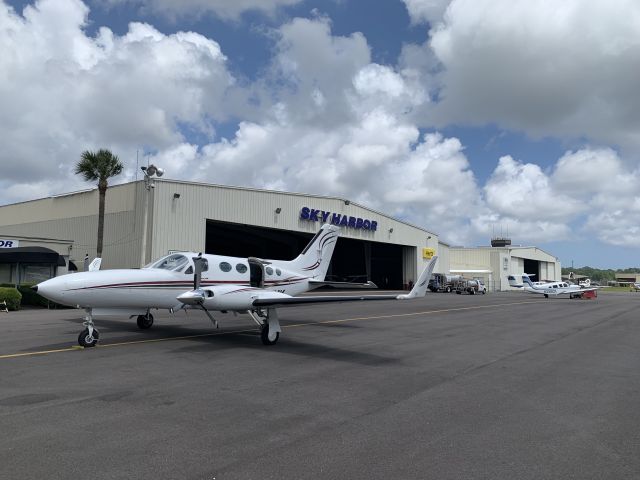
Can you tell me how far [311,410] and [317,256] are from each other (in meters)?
13.9

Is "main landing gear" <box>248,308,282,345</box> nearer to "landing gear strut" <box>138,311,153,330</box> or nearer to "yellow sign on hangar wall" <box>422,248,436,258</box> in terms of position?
"landing gear strut" <box>138,311,153,330</box>

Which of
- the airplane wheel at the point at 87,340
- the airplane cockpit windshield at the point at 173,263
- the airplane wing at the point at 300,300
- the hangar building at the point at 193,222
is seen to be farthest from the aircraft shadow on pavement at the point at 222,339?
the hangar building at the point at 193,222

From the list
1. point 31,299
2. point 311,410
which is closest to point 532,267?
point 31,299

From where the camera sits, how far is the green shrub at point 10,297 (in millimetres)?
23625

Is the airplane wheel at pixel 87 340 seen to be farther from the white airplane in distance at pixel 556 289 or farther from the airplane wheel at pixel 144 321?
the white airplane in distance at pixel 556 289

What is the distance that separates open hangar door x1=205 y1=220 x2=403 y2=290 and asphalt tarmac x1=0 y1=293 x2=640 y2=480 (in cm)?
4018

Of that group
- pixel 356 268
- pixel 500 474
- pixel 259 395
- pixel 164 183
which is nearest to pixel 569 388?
pixel 500 474

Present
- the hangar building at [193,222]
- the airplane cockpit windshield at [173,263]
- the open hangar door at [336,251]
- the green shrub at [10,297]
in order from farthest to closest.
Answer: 1. the open hangar door at [336,251]
2. the hangar building at [193,222]
3. the green shrub at [10,297]
4. the airplane cockpit windshield at [173,263]

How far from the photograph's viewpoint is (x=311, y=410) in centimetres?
677

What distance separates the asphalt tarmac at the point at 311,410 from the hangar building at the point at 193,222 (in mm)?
15381

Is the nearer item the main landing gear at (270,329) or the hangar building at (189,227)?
the main landing gear at (270,329)

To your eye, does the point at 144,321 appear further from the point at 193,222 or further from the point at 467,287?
the point at 467,287

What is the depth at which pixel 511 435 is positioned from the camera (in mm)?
5855

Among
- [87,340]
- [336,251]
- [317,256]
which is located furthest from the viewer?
[336,251]
